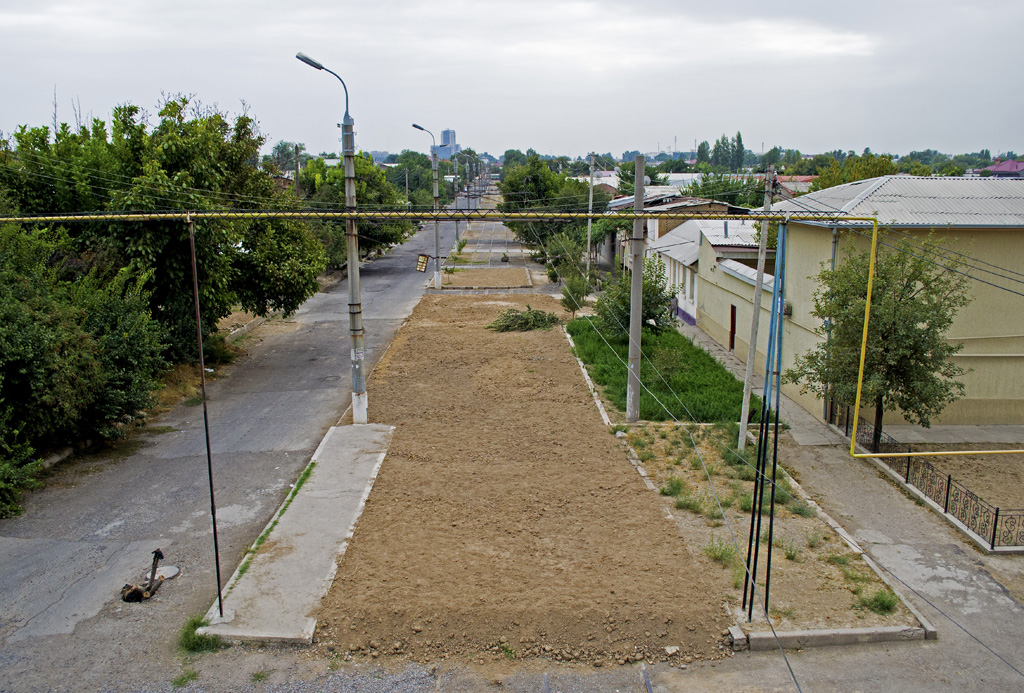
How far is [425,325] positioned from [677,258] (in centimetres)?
1105

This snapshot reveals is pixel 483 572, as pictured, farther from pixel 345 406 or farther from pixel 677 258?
pixel 677 258

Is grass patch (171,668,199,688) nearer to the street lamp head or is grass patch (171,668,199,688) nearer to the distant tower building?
the street lamp head

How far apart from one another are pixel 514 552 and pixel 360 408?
7.09 metres

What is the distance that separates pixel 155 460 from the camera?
14.8 m

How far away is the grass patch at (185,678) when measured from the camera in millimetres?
7988

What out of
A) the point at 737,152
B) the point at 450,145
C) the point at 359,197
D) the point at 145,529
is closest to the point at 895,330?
the point at 145,529

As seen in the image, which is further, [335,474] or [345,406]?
[345,406]

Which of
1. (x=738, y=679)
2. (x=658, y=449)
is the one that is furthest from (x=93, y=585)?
(x=658, y=449)

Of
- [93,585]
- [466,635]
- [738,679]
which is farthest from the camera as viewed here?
[93,585]

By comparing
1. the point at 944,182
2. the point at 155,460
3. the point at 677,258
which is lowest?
the point at 155,460

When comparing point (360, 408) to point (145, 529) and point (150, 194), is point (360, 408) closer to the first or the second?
point (145, 529)

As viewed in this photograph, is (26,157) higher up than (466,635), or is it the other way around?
(26,157)

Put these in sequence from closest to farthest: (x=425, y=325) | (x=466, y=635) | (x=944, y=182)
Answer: (x=466, y=635) → (x=944, y=182) → (x=425, y=325)

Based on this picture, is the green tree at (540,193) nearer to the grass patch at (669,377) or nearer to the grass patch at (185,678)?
the grass patch at (669,377)
